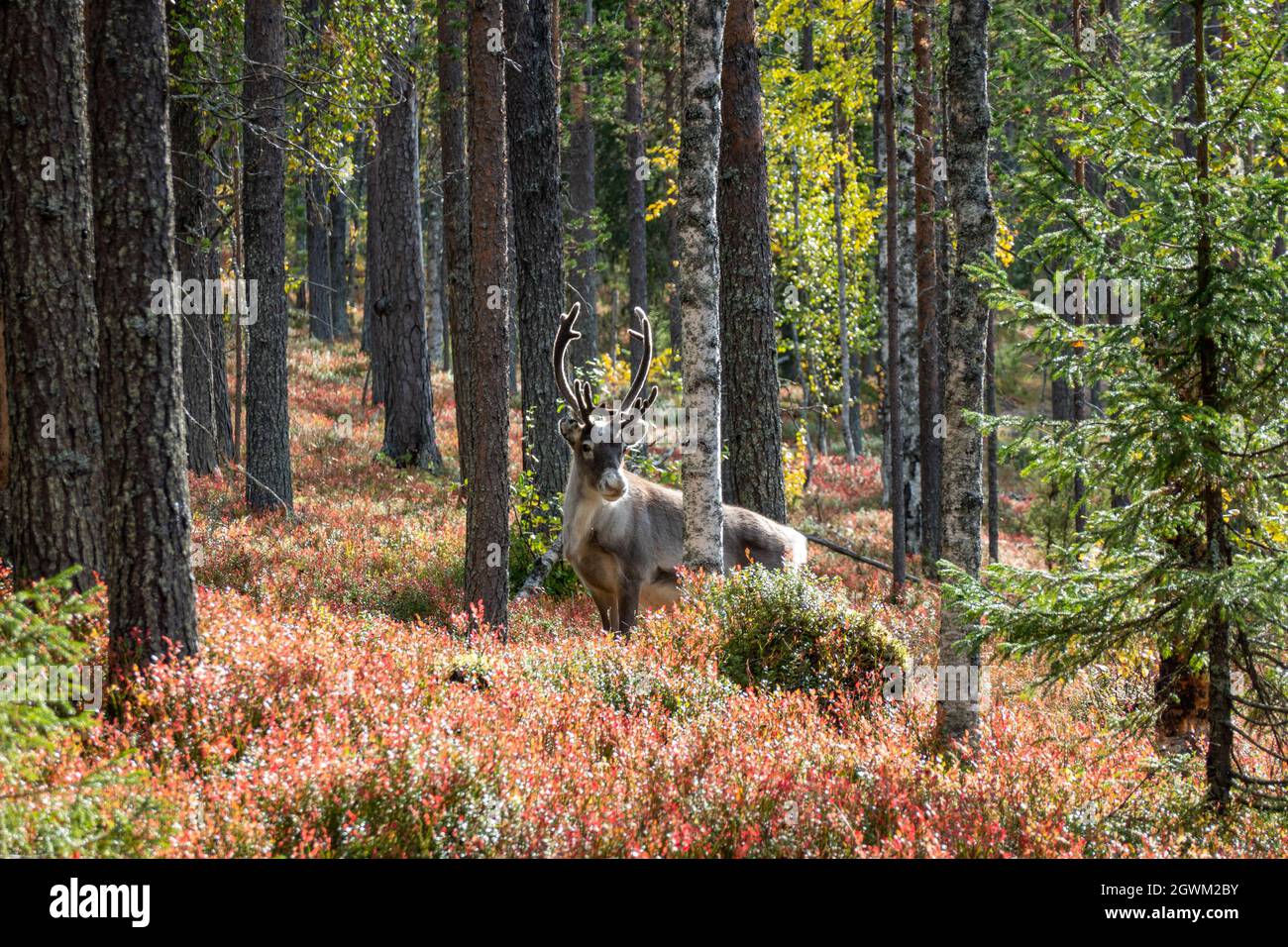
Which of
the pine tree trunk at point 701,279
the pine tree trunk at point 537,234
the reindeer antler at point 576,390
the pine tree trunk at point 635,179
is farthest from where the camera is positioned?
the pine tree trunk at point 635,179

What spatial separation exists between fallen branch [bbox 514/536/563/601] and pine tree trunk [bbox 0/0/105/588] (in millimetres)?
6016

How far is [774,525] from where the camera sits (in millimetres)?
12703

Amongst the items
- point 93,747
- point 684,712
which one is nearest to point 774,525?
point 684,712

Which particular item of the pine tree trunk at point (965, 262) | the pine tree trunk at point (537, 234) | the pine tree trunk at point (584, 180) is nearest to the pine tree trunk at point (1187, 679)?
the pine tree trunk at point (965, 262)

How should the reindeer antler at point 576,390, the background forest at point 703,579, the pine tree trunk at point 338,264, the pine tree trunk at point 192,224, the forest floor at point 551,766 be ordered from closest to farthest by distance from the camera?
the forest floor at point 551,766
the background forest at point 703,579
the reindeer antler at point 576,390
the pine tree trunk at point 192,224
the pine tree trunk at point 338,264

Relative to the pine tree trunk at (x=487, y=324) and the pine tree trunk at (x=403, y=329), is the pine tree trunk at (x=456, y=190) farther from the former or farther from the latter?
the pine tree trunk at (x=487, y=324)

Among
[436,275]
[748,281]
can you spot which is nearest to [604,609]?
[748,281]

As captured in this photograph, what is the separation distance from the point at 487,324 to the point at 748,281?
4.87m

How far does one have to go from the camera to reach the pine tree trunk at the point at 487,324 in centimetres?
984

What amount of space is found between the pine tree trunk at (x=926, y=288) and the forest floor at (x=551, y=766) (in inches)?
385

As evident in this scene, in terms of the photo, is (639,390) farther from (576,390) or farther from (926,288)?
(926,288)

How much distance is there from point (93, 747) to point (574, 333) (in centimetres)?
593

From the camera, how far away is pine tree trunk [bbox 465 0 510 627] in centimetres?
984

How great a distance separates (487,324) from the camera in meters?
9.88
